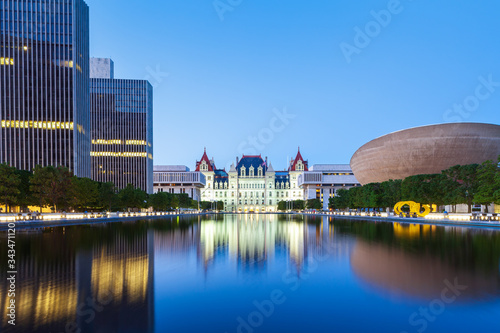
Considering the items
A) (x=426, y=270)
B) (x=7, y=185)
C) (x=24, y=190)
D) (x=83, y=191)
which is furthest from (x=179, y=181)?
(x=426, y=270)

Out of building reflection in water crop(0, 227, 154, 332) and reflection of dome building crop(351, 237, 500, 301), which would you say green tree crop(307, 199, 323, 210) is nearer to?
reflection of dome building crop(351, 237, 500, 301)

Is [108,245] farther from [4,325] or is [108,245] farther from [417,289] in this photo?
[417,289]

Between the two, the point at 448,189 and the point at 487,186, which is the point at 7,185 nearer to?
the point at 487,186

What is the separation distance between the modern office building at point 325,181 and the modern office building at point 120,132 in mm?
79269

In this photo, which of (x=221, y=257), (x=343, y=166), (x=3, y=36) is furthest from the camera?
(x=343, y=166)

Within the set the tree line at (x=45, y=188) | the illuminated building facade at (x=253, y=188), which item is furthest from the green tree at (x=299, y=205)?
the tree line at (x=45, y=188)

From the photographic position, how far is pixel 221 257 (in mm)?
18078

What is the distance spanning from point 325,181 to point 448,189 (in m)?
124

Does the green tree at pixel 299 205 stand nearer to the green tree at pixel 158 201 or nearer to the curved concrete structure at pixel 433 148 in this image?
the curved concrete structure at pixel 433 148

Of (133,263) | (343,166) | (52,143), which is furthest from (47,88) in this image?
(343,166)

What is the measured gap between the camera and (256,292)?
11.3m

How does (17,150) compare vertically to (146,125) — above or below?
below

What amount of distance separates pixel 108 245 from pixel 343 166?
583 feet

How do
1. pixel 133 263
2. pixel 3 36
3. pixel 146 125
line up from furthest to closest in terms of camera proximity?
1. pixel 146 125
2. pixel 3 36
3. pixel 133 263
